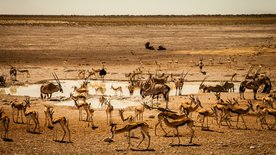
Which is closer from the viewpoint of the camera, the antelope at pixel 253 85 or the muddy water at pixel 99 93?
the antelope at pixel 253 85

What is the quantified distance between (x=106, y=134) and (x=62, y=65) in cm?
2287

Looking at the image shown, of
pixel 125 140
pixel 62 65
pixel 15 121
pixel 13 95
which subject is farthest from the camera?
pixel 62 65

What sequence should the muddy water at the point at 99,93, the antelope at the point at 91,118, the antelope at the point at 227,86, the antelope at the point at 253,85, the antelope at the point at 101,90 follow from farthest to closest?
the antelope at the point at 101,90 → the antelope at the point at 227,86 → the muddy water at the point at 99,93 → the antelope at the point at 253,85 → the antelope at the point at 91,118

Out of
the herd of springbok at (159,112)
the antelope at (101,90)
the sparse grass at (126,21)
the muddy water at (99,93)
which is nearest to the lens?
the herd of springbok at (159,112)

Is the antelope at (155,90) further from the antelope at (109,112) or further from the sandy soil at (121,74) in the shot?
the antelope at (109,112)

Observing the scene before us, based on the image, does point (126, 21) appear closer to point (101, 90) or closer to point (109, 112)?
point (101, 90)

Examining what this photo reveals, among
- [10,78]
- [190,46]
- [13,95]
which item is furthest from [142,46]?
[13,95]

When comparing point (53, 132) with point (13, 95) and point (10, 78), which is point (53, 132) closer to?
point (13, 95)

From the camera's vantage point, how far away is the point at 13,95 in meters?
23.1

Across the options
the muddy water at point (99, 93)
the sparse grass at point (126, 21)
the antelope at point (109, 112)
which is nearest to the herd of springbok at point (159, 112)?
the antelope at point (109, 112)

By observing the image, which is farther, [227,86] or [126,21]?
[126,21]

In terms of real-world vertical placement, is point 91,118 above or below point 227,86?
below

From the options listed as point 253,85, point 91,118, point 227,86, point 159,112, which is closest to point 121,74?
point 227,86

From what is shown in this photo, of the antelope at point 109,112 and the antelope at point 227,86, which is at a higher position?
the antelope at point 227,86
